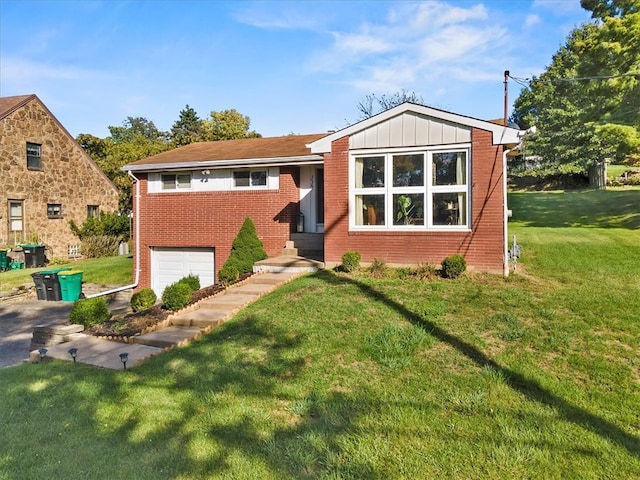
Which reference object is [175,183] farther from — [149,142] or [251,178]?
[149,142]

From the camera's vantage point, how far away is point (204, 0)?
1130 cm

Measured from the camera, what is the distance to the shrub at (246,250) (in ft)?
38.0

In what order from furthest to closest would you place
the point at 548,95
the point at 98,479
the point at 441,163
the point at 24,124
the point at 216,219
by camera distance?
1. the point at 548,95
2. the point at 24,124
3. the point at 216,219
4. the point at 441,163
5. the point at 98,479

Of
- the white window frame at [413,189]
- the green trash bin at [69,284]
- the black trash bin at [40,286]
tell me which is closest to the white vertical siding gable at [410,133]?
the white window frame at [413,189]

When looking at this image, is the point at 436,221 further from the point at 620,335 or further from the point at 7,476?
the point at 7,476

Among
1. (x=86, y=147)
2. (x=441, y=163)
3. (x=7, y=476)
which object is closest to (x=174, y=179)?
(x=441, y=163)

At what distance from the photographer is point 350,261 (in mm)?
9484

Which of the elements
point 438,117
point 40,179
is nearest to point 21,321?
point 438,117

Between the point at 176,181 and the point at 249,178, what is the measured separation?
106 inches

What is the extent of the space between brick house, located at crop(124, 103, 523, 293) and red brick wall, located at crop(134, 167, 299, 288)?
0.03 m

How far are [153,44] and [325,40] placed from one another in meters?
5.53

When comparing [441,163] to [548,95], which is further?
[548,95]

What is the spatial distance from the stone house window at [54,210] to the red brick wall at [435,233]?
724 inches

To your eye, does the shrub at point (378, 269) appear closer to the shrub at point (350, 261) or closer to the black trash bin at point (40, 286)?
the shrub at point (350, 261)
